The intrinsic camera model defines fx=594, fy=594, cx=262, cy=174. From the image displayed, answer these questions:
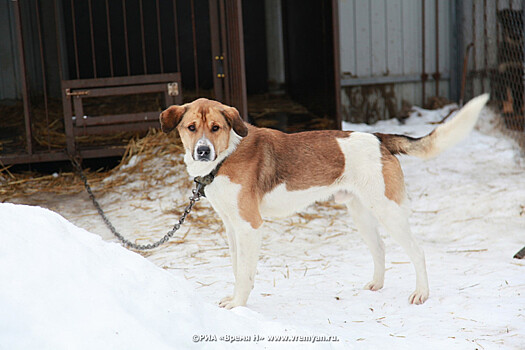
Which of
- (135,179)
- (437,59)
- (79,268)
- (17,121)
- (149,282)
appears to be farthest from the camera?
→ (437,59)

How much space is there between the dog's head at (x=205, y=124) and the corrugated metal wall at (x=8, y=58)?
21.2 ft

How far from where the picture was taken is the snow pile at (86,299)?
74.6 inches

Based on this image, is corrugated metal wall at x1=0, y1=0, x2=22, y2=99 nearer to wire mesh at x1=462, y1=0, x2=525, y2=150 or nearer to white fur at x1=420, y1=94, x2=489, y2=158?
wire mesh at x1=462, y1=0, x2=525, y2=150

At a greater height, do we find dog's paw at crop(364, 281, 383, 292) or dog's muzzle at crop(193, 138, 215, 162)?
dog's muzzle at crop(193, 138, 215, 162)

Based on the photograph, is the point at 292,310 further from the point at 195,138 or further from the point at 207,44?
the point at 207,44

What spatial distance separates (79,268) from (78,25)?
8.94m

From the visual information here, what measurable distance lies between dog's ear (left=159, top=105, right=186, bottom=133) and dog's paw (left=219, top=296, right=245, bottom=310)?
103 cm

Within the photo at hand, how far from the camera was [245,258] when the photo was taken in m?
3.30

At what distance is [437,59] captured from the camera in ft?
29.7

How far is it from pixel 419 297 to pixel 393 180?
682 mm

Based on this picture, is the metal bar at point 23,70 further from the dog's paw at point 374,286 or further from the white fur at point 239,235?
the dog's paw at point 374,286

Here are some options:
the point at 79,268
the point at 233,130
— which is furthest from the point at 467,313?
the point at 79,268

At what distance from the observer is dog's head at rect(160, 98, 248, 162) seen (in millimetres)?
3148

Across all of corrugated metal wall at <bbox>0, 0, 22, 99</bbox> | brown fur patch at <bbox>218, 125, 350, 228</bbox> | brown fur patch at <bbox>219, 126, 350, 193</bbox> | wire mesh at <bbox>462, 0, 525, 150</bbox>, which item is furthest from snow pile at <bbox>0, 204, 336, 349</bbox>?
corrugated metal wall at <bbox>0, 0, 22, 99</bbox>
